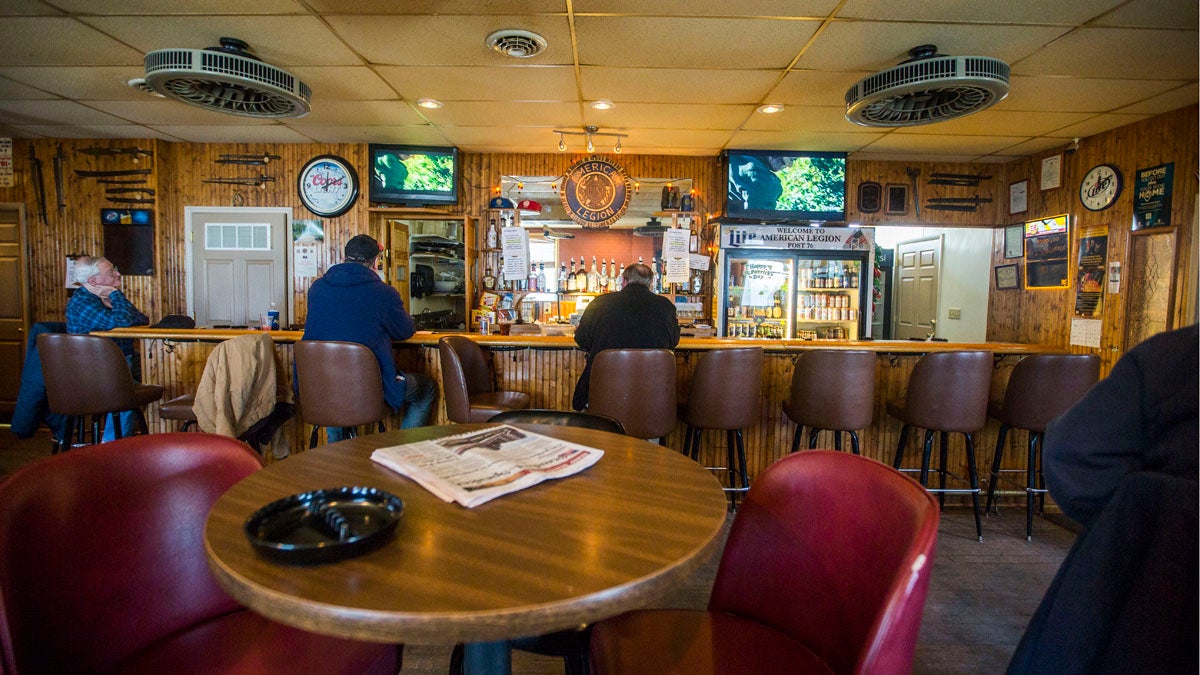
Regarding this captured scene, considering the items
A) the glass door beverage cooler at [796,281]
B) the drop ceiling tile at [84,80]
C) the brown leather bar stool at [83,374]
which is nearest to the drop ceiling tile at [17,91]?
the drop ceiling tile at [84,80]

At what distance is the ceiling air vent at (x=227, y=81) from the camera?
9.60 ft

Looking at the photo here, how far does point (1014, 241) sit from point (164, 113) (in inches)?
310

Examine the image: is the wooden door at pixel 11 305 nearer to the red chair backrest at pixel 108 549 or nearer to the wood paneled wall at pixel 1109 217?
the red chair backrest at pixel 108 549

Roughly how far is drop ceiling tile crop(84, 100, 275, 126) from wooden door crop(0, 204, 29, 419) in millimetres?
2153

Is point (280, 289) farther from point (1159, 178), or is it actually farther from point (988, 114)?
point (1159, 178)

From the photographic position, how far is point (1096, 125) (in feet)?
14.9

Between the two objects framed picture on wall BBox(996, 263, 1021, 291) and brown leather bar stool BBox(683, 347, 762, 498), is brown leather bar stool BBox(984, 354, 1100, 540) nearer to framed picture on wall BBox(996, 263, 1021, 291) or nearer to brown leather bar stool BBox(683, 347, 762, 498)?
brown leather bar stool BBox(683, 347, 762, 498)

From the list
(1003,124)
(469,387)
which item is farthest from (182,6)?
(1003,124)

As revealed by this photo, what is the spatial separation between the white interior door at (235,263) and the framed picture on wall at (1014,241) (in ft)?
24.1

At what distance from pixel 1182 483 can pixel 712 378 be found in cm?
230

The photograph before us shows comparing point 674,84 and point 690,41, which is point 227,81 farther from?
point 674,84

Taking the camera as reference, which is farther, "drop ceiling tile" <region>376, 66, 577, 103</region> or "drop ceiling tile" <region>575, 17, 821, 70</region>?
"drop ceiling tile" <region>376, 66, 577, 103</region>

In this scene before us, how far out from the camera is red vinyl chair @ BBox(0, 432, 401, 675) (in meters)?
0.99

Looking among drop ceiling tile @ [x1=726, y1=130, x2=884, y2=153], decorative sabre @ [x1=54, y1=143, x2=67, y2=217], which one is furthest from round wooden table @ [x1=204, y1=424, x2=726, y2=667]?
decorative sabre @ [x1=54, y1=143, x2=67, y2=217]
